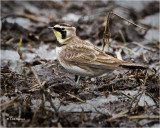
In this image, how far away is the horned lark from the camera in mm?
4890

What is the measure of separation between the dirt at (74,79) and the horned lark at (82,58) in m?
0.24

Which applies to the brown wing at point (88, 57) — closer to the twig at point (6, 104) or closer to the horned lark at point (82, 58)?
the horned lark at point (82, 58)

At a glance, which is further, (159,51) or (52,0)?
(52,0)

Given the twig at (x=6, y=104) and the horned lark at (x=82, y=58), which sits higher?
the horned lark at (x=82, y=58)

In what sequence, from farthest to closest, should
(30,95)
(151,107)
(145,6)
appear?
(145,6) → (30,95) → (151,107)

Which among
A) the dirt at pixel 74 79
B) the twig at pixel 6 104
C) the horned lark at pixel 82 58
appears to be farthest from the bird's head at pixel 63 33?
the twig at pixel 6 104

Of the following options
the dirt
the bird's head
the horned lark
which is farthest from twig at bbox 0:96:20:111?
the bird's head

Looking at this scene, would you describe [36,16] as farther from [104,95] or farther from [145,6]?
[104,95]

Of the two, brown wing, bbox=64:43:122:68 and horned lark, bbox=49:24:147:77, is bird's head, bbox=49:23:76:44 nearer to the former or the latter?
horned lark, bbox=49:24:147:77

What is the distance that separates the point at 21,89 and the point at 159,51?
3.73 meters

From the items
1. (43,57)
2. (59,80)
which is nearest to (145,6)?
(43,57)

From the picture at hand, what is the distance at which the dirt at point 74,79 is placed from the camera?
3850mm

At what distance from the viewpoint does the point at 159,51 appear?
7.06 m

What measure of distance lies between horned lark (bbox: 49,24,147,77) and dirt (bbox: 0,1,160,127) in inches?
9.3
